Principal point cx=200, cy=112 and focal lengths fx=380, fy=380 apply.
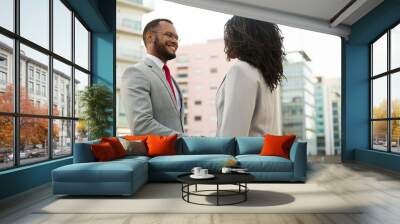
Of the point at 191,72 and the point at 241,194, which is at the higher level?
the point at 191,72

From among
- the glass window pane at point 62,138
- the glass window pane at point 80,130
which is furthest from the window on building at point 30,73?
the glass window pane at point 80,130

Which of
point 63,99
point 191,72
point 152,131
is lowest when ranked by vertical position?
point 152,131

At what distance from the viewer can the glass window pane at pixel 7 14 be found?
4.54 metres

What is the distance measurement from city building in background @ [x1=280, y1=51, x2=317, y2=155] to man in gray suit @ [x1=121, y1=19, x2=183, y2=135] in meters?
3.05

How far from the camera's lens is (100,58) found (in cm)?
821

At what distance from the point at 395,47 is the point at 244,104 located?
3.27 meters

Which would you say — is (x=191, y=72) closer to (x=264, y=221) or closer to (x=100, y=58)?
(x=100, y=58)

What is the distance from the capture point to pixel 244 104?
7.18 m

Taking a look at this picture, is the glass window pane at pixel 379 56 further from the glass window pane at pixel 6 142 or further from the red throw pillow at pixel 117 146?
the glass window pane at pixel 6 142

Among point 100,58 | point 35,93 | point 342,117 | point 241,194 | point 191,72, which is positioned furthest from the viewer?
point 191,72

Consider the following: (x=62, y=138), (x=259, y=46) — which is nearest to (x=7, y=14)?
(x=62, y=138)

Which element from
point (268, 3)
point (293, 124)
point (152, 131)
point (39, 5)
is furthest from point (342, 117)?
point (39, 5)

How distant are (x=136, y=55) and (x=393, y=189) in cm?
560

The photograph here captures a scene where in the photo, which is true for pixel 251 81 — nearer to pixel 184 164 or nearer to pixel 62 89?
pixel 184 164
